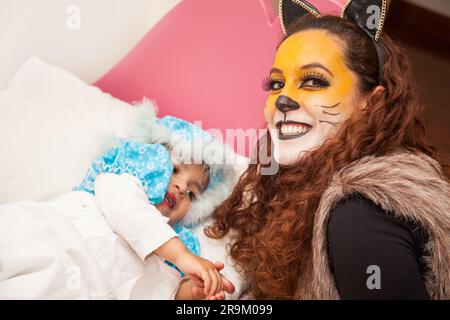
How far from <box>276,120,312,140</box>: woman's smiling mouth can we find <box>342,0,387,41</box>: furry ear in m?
0.23

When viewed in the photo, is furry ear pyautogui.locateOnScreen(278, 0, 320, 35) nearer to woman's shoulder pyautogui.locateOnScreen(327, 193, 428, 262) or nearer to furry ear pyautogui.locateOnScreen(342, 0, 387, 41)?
furry ear pyautogui.locateOnScreen(342, 0, 387, 41)

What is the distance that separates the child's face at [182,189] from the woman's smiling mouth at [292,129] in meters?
0.28

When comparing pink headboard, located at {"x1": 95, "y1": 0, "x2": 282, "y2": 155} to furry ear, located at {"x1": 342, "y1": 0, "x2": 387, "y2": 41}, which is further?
pink headboard, located at {"x1": 95, "y1": 0, "x2": 282, "y2": 155}

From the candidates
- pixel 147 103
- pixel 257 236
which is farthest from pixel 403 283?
pixel 147 103

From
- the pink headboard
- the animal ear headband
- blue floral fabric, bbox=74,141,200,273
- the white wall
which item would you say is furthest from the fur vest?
the white wall

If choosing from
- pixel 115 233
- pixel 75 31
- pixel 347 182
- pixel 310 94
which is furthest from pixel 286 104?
pixel 75 31

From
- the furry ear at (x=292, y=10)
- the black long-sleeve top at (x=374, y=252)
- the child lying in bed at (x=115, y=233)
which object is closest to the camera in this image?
the black long-sleeve top at (x=374, y=252)

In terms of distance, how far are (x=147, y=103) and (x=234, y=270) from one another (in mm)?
473

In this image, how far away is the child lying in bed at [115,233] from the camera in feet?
2.88

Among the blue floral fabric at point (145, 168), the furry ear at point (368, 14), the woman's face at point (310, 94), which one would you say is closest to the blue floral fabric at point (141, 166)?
the blue floral fabric at point (145, 168)

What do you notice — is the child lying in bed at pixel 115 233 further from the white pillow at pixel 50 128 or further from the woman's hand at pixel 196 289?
the white pillow at pixel 50 128

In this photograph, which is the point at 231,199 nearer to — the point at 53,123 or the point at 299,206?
the point at 299,206

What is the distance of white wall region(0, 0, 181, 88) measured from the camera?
4.66ft

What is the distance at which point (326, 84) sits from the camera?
905 millimetres
